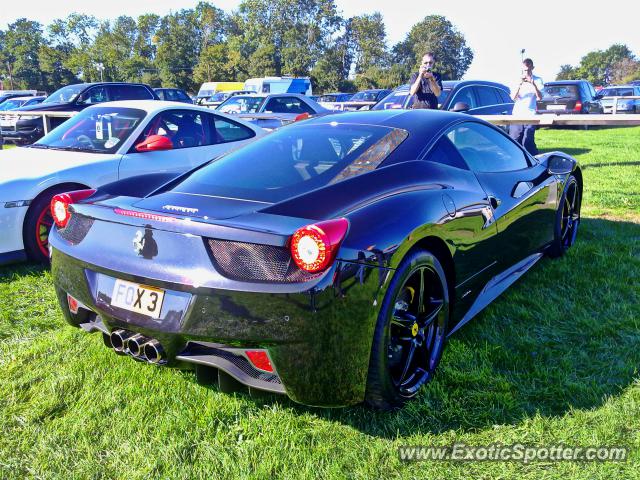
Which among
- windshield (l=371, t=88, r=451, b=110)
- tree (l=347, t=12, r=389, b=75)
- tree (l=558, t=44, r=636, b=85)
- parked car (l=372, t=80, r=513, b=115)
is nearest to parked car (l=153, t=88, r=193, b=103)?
windshield (l=371, t=88, r=451, b=110)

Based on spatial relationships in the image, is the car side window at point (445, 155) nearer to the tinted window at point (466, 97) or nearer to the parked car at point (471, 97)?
the parked car at point (471, 97)

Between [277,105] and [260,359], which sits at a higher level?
[277,105]

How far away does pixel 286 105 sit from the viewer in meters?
13.3

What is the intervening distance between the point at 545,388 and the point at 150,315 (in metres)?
1.85

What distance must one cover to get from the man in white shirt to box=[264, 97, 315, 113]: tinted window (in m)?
5.13

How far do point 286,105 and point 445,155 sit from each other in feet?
35.0

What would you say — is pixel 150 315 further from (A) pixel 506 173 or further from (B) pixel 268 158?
(A) pixel 506 173

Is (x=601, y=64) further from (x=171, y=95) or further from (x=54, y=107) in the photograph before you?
(x=54, y=107)

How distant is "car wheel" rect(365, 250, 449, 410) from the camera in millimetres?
2289

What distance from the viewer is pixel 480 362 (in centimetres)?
294

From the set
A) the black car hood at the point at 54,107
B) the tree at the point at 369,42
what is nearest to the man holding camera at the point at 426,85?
the black car hood at the point at 54,107

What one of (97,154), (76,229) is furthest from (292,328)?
(97,154)

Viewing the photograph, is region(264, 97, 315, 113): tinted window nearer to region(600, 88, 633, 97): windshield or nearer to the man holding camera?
the man holding camera

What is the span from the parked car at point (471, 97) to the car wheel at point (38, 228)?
7.05 meters
